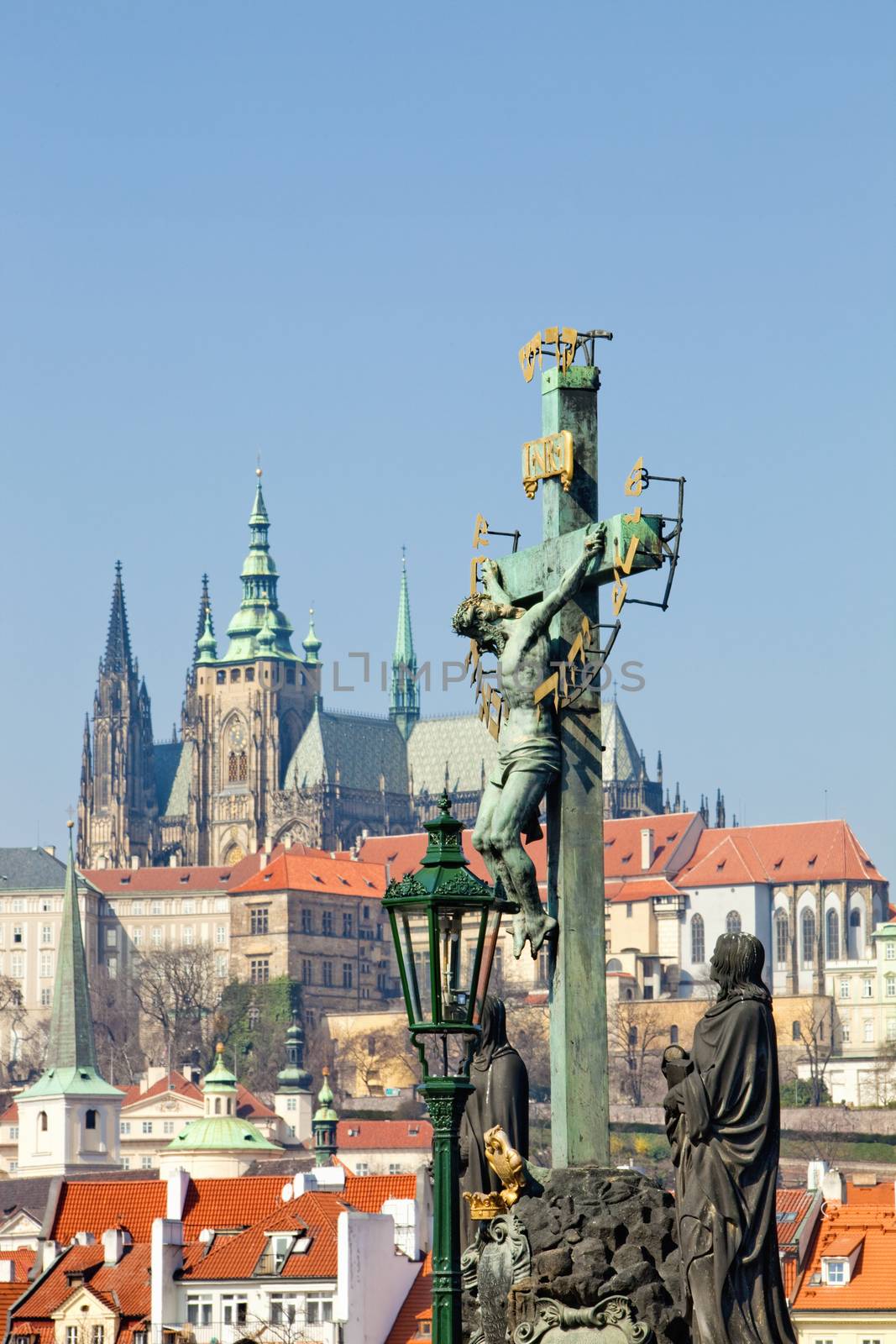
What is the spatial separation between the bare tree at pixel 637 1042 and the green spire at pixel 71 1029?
911 inches

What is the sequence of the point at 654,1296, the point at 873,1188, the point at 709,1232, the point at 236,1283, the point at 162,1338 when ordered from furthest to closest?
1. the point at 873,1188
2. the point at 236,1283
3. the point at 162,1338
4. the point at 654,1296
5. the point at 709,1232

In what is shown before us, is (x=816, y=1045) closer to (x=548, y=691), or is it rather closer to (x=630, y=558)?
(x=548, y=691)

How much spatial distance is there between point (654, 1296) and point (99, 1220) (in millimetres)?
45100

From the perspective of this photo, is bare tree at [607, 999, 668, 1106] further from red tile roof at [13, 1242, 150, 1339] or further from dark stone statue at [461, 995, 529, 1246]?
dark stone statue at [461, 995, 529, 1246]

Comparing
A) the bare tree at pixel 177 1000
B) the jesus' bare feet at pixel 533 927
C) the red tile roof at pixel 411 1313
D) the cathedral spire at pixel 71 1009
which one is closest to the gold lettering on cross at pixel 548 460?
the jesus' bare feet at pixel 533 927

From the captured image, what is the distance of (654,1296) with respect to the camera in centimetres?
1053

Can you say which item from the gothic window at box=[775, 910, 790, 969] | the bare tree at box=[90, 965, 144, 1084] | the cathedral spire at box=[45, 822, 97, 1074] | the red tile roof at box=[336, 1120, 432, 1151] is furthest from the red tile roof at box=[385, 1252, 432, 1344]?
the bare tree at box=[90, 965, 144, 1084]

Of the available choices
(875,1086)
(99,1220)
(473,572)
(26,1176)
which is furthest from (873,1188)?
(875,1086)

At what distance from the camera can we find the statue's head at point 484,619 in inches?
471

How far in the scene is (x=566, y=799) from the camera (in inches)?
460

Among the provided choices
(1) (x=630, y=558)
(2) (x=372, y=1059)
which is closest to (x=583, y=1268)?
(1) (x=630, y=558)

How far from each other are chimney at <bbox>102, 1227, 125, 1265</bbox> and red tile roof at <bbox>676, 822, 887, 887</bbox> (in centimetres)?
12438

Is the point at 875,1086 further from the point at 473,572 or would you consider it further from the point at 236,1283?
the point at 473,572

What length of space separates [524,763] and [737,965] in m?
2.03
